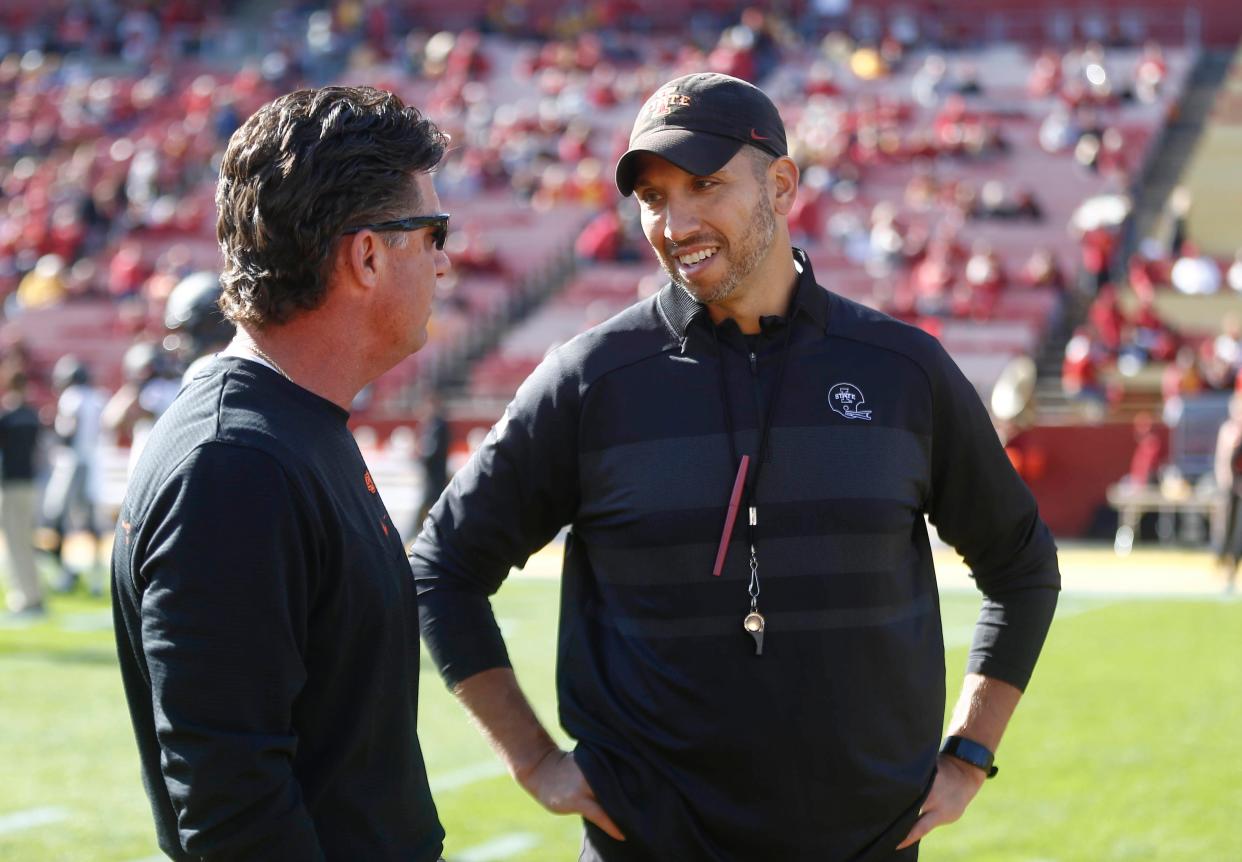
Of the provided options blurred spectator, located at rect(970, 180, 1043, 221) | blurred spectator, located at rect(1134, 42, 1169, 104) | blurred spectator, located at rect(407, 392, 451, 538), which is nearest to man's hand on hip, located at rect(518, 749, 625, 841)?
blurred spectator, located at rect(407, 392, 451, 538)

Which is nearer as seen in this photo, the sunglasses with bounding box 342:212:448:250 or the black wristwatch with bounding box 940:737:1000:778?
the sunglasses with bounding box 342:212:448:250

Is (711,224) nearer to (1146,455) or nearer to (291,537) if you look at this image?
(291,537)

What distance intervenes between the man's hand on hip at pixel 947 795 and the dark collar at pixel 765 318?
854 mm

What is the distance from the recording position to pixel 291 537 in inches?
87.4

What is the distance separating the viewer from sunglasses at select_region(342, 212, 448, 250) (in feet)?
7.96

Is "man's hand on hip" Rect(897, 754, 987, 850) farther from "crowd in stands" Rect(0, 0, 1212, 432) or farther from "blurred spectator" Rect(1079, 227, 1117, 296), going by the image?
"blurred spectator" Rect(1079, 227, 1117, 296)

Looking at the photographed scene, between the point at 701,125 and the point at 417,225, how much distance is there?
77 centimetres

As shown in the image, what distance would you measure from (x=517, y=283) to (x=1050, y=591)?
23.5 metres

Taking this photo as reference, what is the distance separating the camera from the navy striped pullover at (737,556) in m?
2.95

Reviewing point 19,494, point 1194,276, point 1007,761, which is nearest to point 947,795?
point 1007,761

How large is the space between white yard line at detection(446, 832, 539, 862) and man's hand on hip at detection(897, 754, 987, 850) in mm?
3165

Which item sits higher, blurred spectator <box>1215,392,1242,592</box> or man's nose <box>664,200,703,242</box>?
man's nose <box>664,200,703,242</box>

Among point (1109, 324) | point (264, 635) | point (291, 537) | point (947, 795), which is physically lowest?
point (1109, 324)

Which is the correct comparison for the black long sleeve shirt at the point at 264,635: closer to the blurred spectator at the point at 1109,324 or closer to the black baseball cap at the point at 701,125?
the black baseball cap at the point at 701,125
